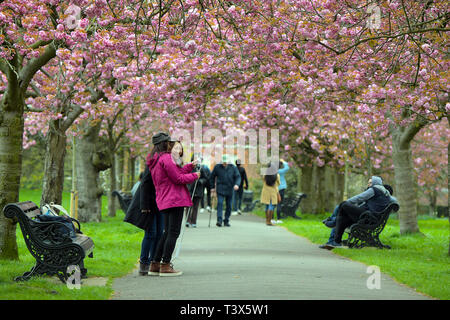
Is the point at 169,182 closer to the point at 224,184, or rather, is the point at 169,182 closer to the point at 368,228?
the point at 368,228

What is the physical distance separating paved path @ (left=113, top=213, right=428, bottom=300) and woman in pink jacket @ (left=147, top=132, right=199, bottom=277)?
335 millimetres

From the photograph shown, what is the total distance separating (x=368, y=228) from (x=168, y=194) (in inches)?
224

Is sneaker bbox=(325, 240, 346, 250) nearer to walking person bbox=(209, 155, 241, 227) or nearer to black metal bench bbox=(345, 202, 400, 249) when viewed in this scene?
black metal bench bbox=(345, 202, 400, 249)

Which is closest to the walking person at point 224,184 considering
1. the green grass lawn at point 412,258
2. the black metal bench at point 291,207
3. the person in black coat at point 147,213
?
the green grass lawn at point 412,258

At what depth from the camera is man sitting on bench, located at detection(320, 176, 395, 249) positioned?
14336 mm

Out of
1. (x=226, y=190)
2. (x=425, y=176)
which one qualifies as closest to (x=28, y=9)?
(x=226, y=190)

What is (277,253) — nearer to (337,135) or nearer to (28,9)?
(28,9)

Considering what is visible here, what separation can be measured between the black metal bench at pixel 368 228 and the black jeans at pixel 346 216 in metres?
0.12

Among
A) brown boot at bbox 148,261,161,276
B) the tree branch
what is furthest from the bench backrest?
the tree branch

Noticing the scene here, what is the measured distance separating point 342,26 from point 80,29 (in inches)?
196

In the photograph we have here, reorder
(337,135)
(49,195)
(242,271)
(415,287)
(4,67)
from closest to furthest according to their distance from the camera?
(415,287) → (242,271) → (4,67) → (49,195) → (337,135)

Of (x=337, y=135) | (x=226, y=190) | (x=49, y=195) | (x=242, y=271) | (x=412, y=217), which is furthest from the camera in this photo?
(x=337, y=135)
